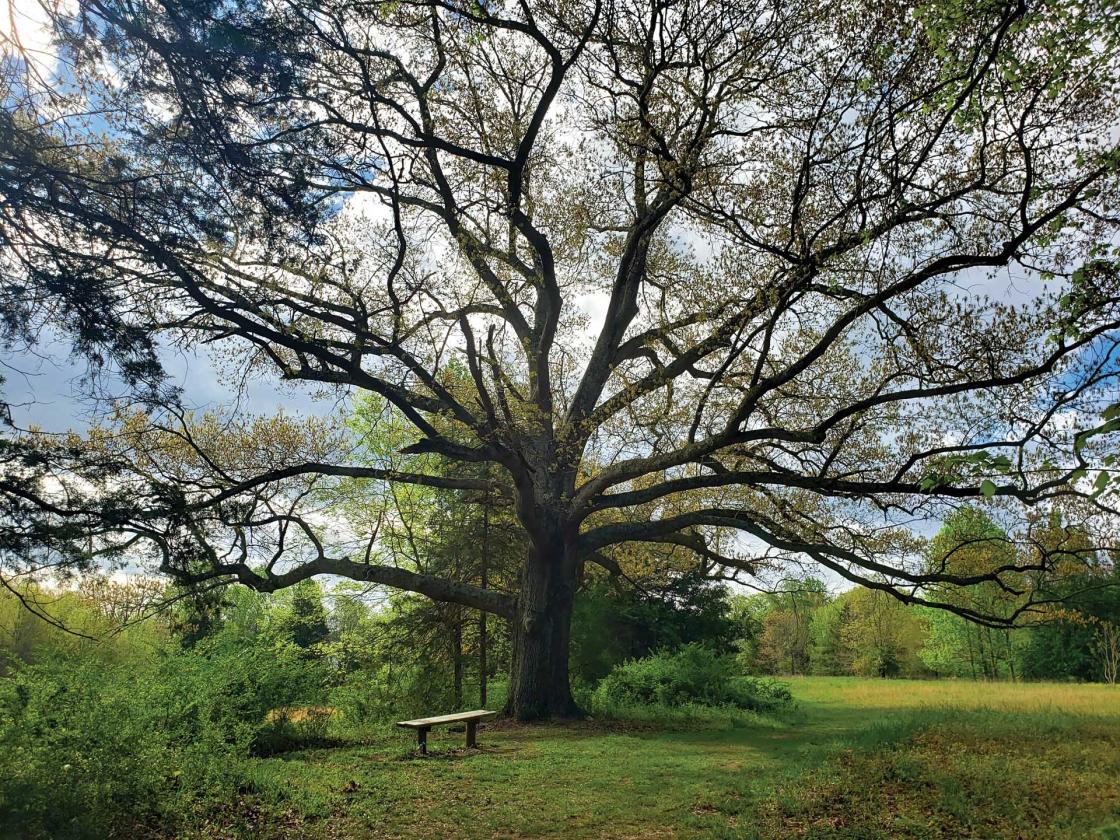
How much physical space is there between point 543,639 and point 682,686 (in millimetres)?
4655

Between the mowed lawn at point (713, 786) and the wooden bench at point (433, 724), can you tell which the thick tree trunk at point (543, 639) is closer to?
the mowed lawn at point (713, 786)

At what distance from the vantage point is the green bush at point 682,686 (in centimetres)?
1669

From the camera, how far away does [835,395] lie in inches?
534

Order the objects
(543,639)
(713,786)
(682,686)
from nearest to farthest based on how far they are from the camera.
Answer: (713,786), (543,639), (682,686)

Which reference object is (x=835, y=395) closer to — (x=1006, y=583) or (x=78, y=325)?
(x=1006, y=583)

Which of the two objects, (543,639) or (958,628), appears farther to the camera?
(958,628)

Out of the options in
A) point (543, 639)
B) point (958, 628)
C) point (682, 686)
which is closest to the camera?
point (543, 639)

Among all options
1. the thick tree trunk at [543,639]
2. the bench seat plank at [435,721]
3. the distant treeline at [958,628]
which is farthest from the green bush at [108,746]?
the distant treeline at [958,628]

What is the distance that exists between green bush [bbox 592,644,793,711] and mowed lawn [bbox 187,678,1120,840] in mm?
4638

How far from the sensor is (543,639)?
14.4 m

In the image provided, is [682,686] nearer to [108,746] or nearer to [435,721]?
[435,721]

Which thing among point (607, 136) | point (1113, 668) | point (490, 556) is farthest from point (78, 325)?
point (1113, 668)

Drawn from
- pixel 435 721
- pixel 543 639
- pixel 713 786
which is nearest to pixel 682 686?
pixel 543 639

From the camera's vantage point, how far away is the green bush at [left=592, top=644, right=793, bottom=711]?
657 inches
